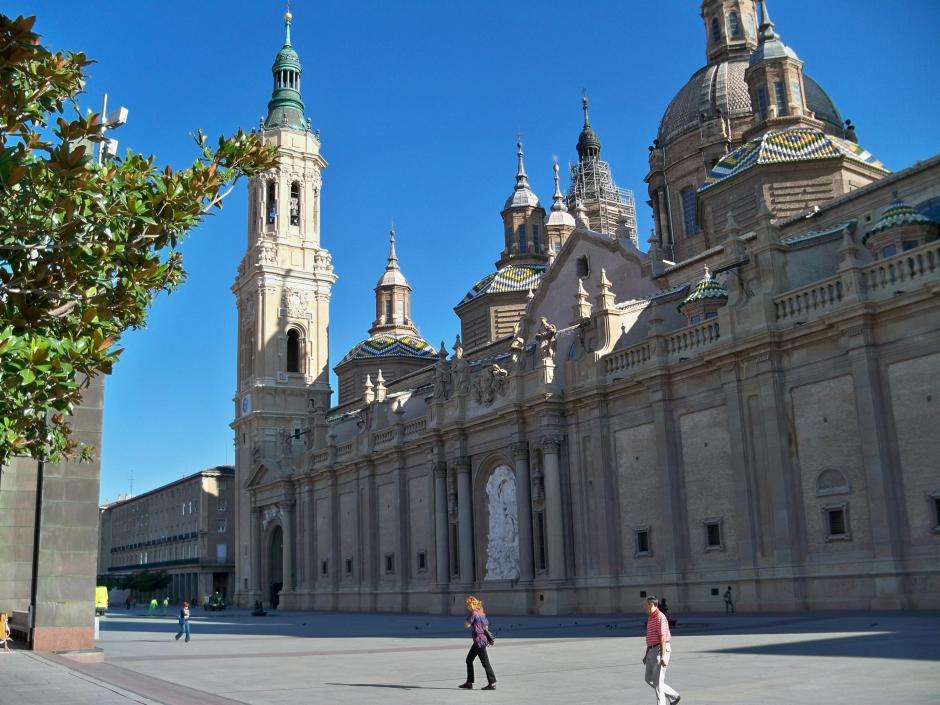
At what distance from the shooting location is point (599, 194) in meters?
80.5

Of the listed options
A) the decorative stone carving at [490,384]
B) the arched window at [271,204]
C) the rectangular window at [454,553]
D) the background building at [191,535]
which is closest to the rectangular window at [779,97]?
the decorative stone carving at [490,384]

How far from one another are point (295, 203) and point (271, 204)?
187 cm

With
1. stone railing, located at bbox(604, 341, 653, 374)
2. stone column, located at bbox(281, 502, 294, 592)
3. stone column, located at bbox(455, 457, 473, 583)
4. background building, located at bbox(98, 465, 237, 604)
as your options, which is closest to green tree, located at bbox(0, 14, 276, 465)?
stone railing, located at bbox(604, 341, 653, 374)

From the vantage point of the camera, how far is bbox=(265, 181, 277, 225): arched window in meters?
Answer: 75.1

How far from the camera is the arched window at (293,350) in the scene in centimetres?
7450

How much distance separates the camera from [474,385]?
1788 inches

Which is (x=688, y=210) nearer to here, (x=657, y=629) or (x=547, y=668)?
(x=547, y=668)

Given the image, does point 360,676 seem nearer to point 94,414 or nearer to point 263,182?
point 94,414

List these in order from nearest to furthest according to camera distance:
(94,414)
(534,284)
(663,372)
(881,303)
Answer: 1. (94,414)
2. (881,303)
3. (663,372)
4. (534,284)

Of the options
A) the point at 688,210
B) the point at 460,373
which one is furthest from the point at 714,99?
the point at 460,373

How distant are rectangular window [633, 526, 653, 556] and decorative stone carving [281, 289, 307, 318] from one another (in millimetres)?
43131

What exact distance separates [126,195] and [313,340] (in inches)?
2586

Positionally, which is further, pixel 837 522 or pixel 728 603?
pixel 728 603

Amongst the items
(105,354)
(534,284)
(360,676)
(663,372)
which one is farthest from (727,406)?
(534,284)
